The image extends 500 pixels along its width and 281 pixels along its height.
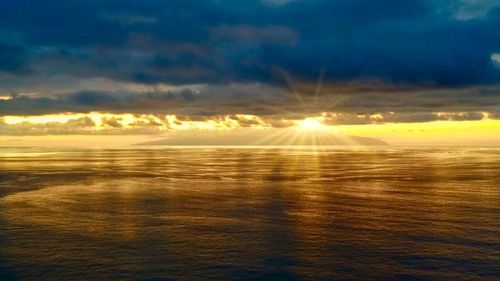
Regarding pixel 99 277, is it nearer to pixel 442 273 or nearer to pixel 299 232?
pixel 299 232

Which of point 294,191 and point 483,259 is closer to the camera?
point 483,259

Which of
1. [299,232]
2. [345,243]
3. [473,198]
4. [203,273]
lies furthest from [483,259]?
[473,198]

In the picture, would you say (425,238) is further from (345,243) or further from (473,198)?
(473,198)

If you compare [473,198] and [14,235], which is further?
[473,198]

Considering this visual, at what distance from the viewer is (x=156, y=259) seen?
2277cm

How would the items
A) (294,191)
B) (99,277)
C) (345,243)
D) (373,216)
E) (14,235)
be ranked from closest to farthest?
(99,277) < (345,243) < (14,235) < (373,216) < (294,191)

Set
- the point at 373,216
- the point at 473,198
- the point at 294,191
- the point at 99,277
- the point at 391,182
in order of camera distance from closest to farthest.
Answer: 1. the point at 99,277
2. the point at 373,216
3. the point at 473,198
4. the point at 294,191
5. the point at 391,182

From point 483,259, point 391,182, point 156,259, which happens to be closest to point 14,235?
point 156,259

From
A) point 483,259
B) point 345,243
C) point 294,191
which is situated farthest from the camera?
point 294,191

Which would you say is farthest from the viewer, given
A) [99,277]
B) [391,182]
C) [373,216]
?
[391,182]

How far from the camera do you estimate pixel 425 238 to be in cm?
2661

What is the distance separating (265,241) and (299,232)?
115 inches

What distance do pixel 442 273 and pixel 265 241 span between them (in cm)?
893

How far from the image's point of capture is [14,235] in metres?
27.8
